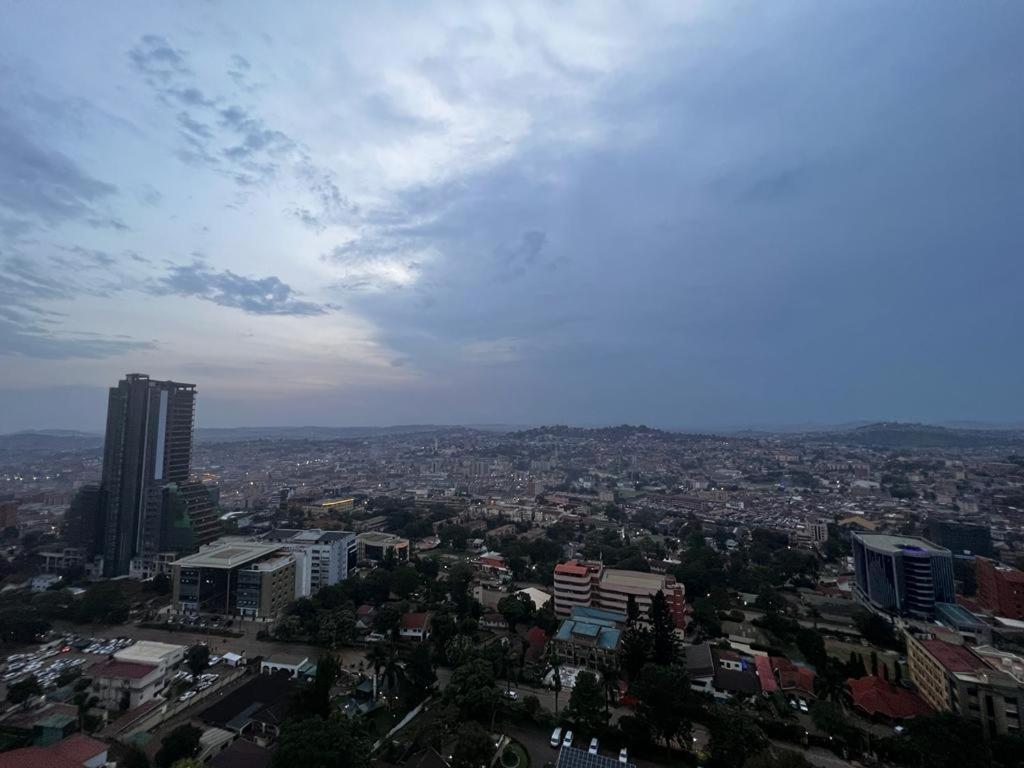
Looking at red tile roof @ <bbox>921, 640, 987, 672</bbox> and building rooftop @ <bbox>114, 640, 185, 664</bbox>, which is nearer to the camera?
red tile roof @ <bbox>921, 640, 987, 672</bbox>

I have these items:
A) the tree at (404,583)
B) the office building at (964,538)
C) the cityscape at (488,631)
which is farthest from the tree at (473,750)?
the office building at (964,538)

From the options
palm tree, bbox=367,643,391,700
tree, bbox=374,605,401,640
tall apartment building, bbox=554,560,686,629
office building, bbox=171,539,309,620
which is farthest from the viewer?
office building, bbox=171,539,309,620

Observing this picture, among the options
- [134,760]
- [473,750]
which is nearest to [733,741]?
[473,750]

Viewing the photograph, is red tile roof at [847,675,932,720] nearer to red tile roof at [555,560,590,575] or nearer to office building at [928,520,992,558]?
red tile roof at [555,560,590,575]

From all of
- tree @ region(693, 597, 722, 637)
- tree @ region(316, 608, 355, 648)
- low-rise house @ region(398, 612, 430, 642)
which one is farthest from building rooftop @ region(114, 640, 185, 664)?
tree @ region(693, 597, 722, 637)

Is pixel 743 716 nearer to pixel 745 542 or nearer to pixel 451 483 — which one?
pixel 745 542

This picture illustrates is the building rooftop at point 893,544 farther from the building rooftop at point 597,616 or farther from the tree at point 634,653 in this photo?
the tree at point 634,653
